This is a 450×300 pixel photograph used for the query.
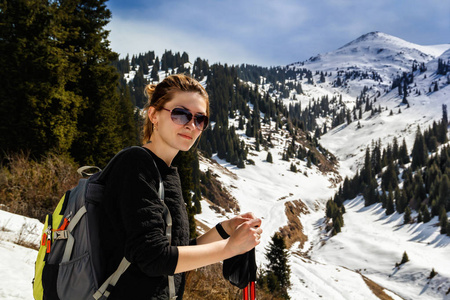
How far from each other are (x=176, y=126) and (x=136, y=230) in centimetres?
74

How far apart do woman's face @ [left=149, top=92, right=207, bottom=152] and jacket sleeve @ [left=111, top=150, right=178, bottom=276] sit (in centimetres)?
36

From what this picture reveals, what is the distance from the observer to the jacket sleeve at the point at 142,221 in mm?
1554

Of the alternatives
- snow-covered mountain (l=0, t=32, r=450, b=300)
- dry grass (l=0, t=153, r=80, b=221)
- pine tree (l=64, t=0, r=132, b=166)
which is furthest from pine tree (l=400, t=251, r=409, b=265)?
dry grass (l=0, t=153, r=80, b=221)

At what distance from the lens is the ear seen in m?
2.06

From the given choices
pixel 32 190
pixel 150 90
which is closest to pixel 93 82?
pixel 32 190

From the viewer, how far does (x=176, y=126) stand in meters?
1.97

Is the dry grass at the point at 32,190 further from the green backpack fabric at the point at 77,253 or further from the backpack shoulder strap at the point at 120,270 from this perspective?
the backpack shoulder strap at the point at 120,270

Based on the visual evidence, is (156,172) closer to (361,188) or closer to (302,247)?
(302,247)

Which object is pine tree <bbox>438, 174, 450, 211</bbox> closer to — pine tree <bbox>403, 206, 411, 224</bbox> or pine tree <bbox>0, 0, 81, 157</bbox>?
pine tree <bbox>403, 206, 411, 224</bbox>

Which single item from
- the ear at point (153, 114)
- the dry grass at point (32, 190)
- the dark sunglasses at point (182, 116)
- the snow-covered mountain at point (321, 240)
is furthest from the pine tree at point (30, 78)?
the dark sunglasses at point (182, 116)

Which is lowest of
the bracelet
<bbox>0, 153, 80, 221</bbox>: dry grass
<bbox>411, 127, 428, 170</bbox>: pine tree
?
<bbox>411, 127, 428, 170</bbox>: pine tree

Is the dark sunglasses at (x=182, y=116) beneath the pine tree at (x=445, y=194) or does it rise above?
above

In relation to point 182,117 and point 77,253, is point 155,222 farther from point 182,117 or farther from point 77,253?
point 182,117

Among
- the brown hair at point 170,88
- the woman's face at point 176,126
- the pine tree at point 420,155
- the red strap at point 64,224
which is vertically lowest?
the pine tree at point 420,155
